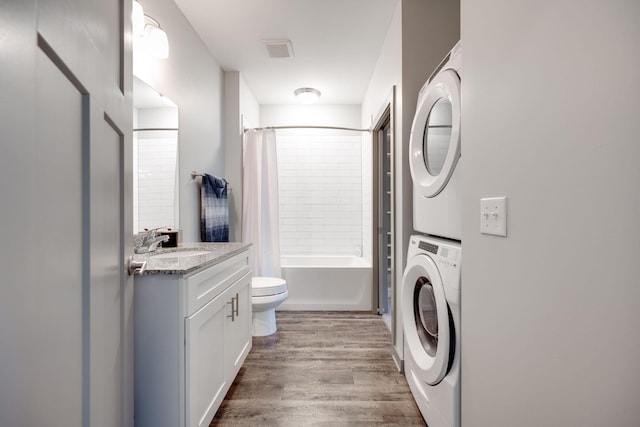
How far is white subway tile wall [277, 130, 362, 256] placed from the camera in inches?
177

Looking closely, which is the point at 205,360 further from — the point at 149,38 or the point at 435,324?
the point at 149,38

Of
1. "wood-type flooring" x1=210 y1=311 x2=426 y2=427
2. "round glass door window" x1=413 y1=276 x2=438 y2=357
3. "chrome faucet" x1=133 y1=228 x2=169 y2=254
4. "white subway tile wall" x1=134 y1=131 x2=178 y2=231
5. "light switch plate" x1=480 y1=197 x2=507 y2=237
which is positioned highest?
"white subway tile wall" x1=134 y1=131 x2=178 y2=231

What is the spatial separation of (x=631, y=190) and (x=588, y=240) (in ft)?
0.39

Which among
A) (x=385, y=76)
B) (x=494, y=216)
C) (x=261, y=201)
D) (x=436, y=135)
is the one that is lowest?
(x=494, y=216)

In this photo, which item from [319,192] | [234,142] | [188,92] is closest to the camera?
[188,92]

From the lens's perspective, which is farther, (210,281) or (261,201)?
(261,201)

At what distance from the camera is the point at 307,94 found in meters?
3.82

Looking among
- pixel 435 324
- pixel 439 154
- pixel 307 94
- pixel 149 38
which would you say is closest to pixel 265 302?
pixel 435 324

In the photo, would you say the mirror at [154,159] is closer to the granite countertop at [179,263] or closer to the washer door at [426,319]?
the granite countertop at [179,263]

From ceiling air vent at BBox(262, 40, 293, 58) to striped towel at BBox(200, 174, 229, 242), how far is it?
1201 mm

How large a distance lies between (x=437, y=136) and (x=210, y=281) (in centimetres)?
129

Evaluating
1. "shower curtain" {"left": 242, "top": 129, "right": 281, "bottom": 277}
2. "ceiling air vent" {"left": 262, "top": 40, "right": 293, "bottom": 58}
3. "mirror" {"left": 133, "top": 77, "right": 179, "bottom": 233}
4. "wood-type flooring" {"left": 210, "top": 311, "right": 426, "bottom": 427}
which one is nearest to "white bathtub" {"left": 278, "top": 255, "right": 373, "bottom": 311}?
"shower curtain" {"left": 242, "top": 129, "right": 281, "bottom": 277}

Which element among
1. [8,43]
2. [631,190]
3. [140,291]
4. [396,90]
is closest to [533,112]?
[631,190]

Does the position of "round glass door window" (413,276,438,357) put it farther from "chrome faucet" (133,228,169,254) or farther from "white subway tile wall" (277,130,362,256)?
"white subway tile wall" (277,130,362,256)
